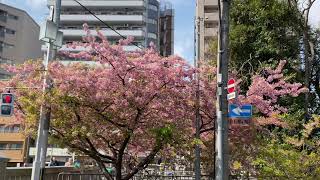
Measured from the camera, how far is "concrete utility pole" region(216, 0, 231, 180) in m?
11.3

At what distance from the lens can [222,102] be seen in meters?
11.7

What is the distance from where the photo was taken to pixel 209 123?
14.9m

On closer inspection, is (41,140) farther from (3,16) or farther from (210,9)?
(3,16)

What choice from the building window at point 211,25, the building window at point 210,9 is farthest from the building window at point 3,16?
the building window at point 211,25

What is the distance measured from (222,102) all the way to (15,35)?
2440 inches

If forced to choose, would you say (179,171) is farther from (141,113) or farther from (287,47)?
(287,47)

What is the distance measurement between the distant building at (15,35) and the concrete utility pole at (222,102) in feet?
184

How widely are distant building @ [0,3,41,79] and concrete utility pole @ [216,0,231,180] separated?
184 feet

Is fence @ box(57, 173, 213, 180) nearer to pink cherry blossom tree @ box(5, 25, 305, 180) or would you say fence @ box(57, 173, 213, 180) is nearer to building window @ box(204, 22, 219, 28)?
pink cherry blossom tree @ box(5, 25, 305, 180)

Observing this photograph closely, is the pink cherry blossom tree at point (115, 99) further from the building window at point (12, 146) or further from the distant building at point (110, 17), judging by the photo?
the distant building at point (110, 17)

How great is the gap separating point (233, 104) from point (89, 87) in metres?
4.03

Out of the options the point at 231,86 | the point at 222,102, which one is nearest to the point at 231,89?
the point at 231,86

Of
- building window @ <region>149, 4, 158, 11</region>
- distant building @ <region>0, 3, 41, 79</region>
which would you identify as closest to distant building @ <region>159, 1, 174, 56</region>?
building window @ <region>149, 4, 158, 11</region>

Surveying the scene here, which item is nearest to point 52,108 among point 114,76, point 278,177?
point 114,76
